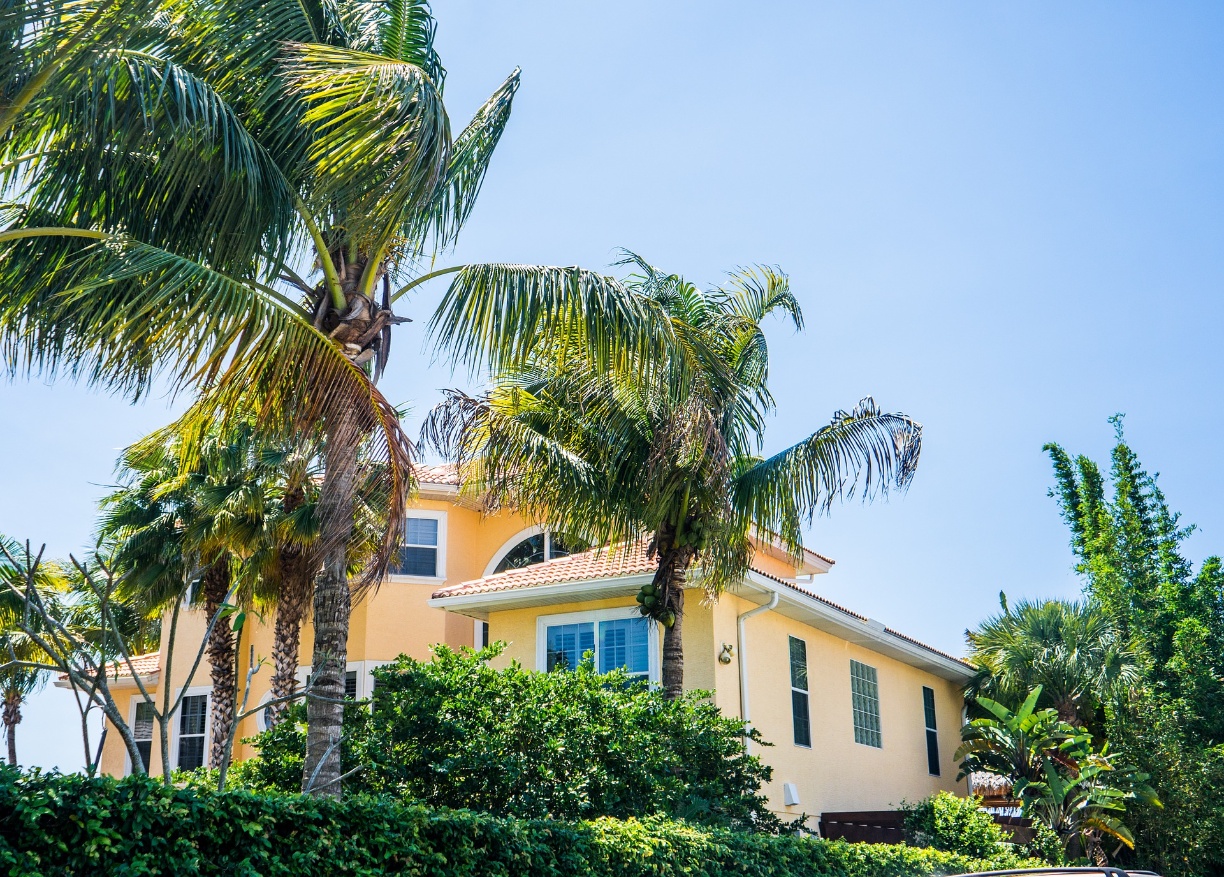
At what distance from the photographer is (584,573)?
1814 cm

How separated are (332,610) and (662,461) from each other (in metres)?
5.14

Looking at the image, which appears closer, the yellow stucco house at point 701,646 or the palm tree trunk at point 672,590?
the palm tree trunk at point 672,590

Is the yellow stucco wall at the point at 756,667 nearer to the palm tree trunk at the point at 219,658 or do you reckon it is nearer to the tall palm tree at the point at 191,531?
the palm tree trunk at the point at 219,658

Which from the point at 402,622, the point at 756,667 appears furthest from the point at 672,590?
the point at 402,622

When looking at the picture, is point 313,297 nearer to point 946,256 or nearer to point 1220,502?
point 946,256

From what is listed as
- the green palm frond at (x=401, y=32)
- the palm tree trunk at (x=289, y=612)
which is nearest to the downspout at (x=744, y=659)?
the palm tree trunk at (x=289, y=612)

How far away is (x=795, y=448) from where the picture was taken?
1524 centimetres

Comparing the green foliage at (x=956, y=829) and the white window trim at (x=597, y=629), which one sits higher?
the white window trim at (x=597, y=629)

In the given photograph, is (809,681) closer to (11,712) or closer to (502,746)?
(502,746)

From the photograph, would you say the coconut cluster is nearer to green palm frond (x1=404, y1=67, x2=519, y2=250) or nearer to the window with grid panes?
the window with grid panes

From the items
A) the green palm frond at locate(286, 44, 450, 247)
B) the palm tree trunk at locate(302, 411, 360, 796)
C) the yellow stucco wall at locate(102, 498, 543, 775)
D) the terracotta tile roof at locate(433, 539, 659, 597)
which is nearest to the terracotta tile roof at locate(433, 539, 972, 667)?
the terracotta tile roof at locate(433, 539, 659, 597)

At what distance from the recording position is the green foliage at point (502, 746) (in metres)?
11.8

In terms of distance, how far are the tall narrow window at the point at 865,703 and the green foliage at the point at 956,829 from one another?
3.90 m

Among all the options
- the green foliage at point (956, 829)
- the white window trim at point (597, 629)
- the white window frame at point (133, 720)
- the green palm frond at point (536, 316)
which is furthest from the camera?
the white window frame at point (133, 720)
